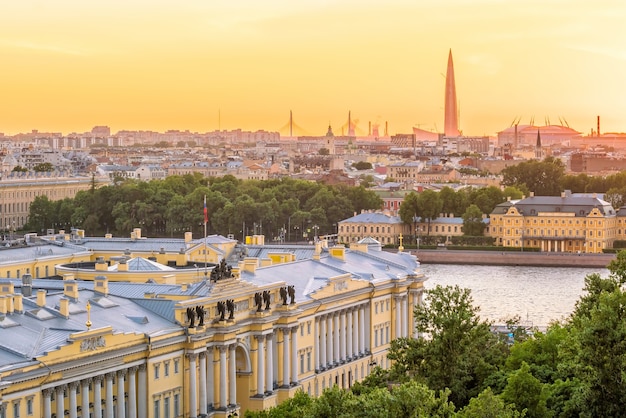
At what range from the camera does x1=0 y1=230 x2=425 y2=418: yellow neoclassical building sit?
26812 mm

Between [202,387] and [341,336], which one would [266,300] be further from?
[341,336]

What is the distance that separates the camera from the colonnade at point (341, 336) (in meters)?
37.5

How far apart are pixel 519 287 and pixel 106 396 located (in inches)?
1416

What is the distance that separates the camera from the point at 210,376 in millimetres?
31594

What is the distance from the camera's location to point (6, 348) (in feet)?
84.7

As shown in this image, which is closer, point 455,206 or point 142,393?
point 142,393

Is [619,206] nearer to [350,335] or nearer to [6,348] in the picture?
[350,335]

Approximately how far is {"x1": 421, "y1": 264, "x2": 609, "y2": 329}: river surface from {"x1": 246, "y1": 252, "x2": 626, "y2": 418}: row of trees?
12.9m

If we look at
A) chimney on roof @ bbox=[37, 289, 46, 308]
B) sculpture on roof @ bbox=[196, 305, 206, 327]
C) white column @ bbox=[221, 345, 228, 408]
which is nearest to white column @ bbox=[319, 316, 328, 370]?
white column @ bbox=[221, 345, 228, 408]

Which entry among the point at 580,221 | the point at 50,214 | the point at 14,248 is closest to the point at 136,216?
the point at 50,214

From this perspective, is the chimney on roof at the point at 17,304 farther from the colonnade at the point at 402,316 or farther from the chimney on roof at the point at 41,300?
the colonnade at the point at 402,316

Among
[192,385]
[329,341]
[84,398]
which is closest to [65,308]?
[84,398]

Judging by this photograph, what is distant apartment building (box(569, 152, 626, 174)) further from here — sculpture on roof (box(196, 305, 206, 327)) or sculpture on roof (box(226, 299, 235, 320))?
sculpture on roof (box(196, 305, 206, 327))

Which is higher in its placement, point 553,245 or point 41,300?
point 41,300
